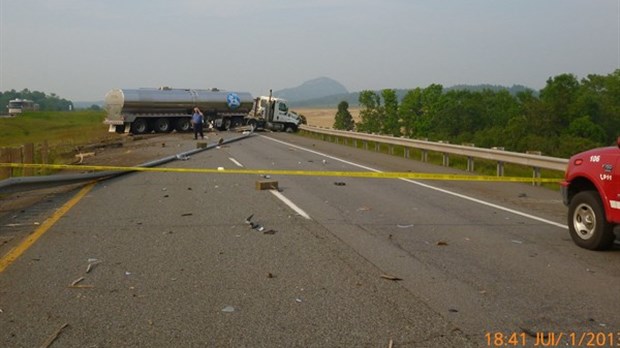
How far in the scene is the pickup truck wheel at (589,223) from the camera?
7.92m

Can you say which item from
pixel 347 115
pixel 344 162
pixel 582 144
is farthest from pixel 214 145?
pixel 347 115

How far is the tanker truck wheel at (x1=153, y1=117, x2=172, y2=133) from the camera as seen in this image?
155 ft

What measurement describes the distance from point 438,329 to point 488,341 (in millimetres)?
394

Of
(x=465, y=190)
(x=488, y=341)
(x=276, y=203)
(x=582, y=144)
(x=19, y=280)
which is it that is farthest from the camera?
(x=582, y=144)

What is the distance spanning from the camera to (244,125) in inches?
2179

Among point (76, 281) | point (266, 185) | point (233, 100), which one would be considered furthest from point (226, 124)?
point (76, 281)

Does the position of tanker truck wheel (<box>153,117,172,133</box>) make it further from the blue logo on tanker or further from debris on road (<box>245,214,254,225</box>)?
debris on road (<box>245,214,254,225</box>)

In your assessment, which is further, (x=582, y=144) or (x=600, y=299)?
(x=582, y=144)

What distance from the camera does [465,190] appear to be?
598 inches

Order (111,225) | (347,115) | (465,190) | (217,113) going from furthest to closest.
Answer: (347,115) → (217,113) → (465,190) → (111,225)

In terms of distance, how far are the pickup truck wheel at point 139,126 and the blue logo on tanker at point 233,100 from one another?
7924 mm

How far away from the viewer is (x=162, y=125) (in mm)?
47438

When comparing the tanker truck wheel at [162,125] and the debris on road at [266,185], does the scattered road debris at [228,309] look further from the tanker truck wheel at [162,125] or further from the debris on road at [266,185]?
the tanker truck wheel at [162,125]

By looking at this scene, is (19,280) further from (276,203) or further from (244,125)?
(244,125)
